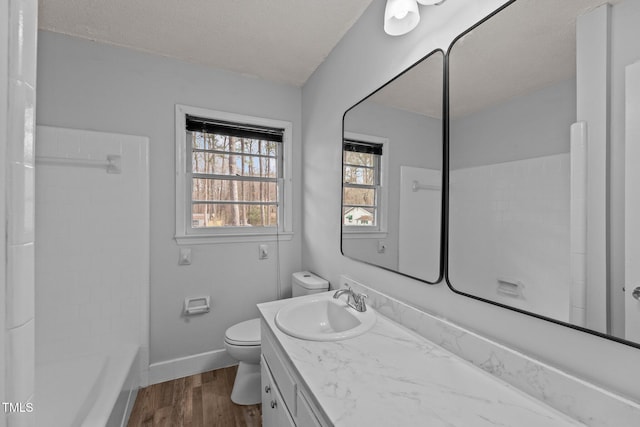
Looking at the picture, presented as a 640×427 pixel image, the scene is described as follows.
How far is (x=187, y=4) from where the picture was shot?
1539 mm

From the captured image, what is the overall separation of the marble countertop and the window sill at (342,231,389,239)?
1.72 feet

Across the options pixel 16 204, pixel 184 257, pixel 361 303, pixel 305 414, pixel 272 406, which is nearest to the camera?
pixel 16 204

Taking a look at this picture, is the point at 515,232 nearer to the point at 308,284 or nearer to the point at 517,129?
the point at 517,129

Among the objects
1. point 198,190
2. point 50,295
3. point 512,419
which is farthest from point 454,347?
point 50,295

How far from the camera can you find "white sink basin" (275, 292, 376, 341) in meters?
1.23

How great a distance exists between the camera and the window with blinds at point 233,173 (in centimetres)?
218

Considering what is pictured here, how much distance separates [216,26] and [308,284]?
1.75 meters

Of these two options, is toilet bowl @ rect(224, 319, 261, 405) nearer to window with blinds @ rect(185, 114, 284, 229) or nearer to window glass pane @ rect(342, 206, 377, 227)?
window with blinds @ rect(185, 114, 284, 229)

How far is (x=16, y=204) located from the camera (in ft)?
1.40

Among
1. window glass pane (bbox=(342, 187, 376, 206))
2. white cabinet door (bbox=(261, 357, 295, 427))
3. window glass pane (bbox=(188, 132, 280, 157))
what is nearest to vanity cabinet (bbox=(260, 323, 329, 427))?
white cabinet door (bbox=(261, 357, 295, 427))

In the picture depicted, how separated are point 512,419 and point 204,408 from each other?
1.76m

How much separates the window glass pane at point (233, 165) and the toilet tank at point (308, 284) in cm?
91

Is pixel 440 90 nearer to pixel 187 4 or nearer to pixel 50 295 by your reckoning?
pixel 187 4

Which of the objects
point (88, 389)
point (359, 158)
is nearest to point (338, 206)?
point (359, 158)
